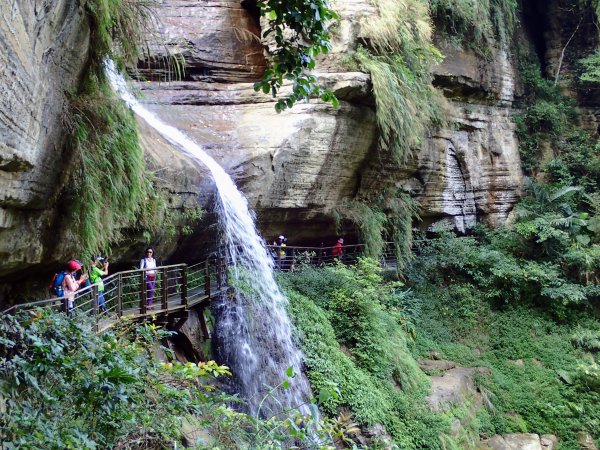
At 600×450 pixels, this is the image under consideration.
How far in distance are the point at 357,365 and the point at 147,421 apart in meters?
6.23

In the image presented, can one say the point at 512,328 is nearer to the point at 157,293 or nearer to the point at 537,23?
the point at 157,293

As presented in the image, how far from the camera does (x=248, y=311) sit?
387 inches

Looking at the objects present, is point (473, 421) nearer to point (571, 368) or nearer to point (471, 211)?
point (571, 368)

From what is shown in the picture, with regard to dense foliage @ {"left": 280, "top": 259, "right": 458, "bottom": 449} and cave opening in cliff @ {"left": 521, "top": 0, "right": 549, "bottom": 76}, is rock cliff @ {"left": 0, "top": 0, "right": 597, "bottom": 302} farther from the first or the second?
dense foliage @ {"left": 280, "top": 259, "right": 458, "bottom": 449}

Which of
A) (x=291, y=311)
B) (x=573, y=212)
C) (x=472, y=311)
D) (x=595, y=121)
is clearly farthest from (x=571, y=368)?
(x=595, y=121)

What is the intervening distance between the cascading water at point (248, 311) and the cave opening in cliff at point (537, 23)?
636 inches

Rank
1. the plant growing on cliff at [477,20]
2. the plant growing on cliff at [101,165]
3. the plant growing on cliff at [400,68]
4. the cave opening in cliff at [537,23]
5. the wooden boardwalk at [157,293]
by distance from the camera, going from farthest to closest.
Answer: the cave opening in cliff at [537,23], the plant growing on cliff at [477,20], the plant growing on cliff at [400,68], the wooden boardwalk at [157,293], the plant growing on cliff at [101,165]

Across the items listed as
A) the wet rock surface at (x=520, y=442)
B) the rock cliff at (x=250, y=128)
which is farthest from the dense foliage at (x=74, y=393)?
the wet rock surface at (x=520, y=442)

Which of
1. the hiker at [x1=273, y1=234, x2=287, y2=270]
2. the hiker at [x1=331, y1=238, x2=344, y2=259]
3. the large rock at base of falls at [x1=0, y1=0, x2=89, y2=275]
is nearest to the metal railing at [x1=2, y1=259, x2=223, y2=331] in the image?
the large rock at base of falls at [x1=0, y1=0, x2=89, y2=275]

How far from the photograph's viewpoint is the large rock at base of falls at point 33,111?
4621 mm

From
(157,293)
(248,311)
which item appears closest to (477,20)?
(248,311)

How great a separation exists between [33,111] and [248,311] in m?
5.67

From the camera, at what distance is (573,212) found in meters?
17.4

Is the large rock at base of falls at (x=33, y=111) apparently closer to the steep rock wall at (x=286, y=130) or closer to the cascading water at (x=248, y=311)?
the cascading water at (x=248, y=311)
